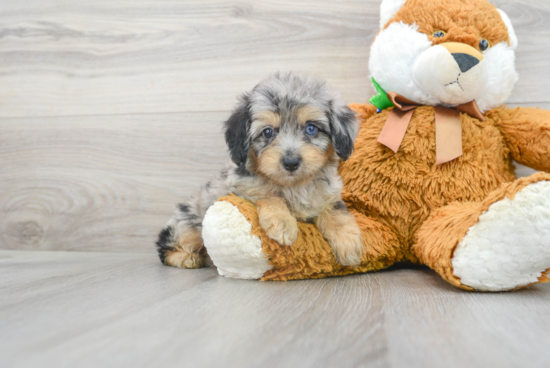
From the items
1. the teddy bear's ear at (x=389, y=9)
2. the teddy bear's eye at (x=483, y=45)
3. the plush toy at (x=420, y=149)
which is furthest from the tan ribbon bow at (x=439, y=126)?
the teddy bear's ear at (x=389, y=9)

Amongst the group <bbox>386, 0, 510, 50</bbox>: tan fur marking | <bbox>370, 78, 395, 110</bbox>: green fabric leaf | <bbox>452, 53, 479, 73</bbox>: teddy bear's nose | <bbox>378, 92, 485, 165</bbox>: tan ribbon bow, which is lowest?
<bbox>378, 92, 485, 165</bbox>: tan ribbon bow

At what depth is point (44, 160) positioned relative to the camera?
2760mm

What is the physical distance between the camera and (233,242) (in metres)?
1.58

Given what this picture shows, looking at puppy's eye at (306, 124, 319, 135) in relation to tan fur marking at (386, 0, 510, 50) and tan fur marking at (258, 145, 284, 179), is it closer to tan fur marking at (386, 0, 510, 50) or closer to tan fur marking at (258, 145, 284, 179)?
tan fur marking at (258, 145, 284, 179)

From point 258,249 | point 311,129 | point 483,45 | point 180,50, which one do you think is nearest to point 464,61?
point 483,45

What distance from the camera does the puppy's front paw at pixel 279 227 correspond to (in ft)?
5.14

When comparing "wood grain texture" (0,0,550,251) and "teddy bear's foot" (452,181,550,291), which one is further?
"wood grain texture" (0,0,550,251)

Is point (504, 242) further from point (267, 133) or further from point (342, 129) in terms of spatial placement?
point (267, 133)

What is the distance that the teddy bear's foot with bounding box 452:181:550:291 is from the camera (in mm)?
1307

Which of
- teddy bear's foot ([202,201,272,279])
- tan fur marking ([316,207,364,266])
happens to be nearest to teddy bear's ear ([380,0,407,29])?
tan fur marking ([316,207,364,266])

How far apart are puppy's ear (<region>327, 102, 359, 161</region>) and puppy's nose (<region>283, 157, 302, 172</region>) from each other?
0.70 ft

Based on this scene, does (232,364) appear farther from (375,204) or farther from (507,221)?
(375,204)

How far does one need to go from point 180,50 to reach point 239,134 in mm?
1149

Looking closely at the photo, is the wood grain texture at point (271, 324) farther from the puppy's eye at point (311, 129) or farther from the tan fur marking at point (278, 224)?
the puppy's eye at point (311, 129)
